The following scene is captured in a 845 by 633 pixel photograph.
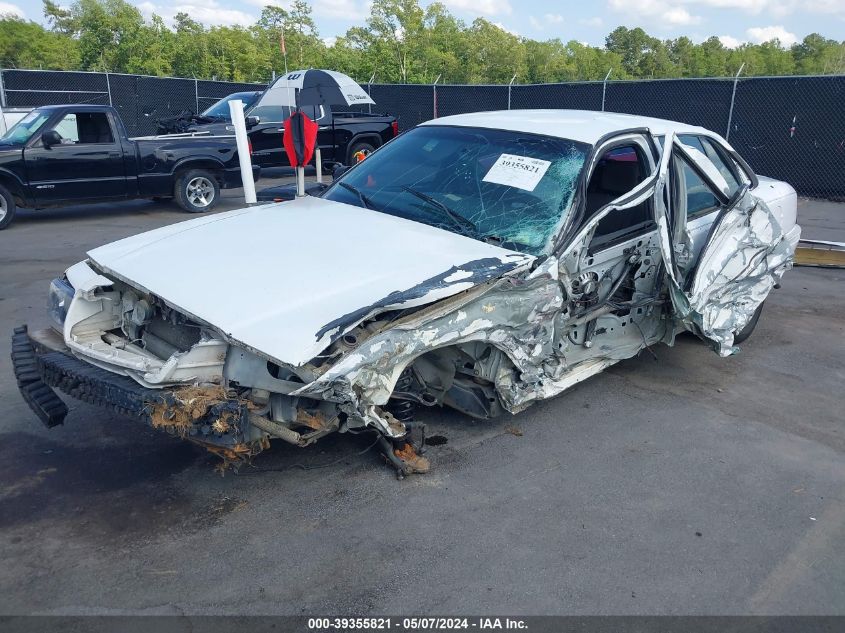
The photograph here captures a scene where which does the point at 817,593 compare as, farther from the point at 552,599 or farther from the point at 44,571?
the point at 44,571

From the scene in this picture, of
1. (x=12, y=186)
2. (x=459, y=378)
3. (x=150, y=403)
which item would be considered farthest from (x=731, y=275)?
(x=12, y=186)

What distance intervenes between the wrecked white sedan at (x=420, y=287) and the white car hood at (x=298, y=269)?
0.01m

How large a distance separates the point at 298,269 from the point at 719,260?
2763 mm

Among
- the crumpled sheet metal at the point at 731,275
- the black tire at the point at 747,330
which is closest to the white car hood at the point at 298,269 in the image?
the crumpled sheet metal at the point at 731,275

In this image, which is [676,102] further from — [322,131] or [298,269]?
[298,269]

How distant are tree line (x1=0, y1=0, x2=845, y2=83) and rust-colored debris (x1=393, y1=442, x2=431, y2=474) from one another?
1044 inches

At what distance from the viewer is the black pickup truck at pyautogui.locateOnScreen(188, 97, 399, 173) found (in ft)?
44.3

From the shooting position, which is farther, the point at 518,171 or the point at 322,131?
the point at 322,131

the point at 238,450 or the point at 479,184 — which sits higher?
the point at 479,184

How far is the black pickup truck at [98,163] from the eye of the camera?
9.82m

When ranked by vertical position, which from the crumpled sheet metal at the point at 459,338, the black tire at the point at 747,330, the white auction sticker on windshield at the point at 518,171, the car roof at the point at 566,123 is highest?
the car roof at the point at 566,123

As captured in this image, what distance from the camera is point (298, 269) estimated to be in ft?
11.5

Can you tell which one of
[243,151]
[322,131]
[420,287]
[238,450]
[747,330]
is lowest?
[747,330]

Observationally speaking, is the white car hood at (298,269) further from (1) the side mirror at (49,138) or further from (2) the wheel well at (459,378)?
(1) the side mirror at (49,138)
